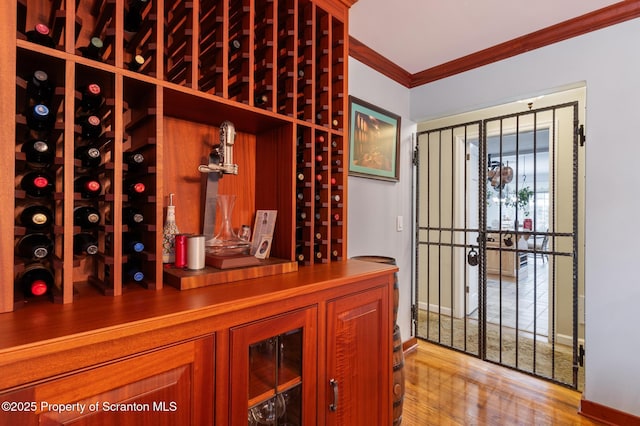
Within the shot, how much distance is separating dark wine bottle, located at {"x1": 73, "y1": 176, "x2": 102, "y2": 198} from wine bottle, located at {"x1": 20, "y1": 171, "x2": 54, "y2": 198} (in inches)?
2.6

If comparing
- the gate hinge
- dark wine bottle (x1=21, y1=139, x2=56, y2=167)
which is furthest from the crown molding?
dark wine bottle (x1=21, y1=139, x2=56, y2=167)

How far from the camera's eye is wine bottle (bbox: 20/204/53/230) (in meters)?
0.76

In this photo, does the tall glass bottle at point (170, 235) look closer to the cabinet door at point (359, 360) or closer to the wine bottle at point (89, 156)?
the wine bottle at point (89, 156)

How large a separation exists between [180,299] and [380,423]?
3.41 ft

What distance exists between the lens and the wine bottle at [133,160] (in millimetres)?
917

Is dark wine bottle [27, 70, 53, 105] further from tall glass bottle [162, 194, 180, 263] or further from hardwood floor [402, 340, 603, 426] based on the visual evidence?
hardwood floor [402, 340, 603, 426]

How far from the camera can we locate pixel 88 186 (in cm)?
83

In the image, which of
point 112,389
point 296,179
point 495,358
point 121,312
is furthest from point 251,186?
point 495,358

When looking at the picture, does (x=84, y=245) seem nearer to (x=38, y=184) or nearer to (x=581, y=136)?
(x=38, y=184)

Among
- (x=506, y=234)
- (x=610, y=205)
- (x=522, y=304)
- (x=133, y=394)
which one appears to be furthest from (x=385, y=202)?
(x=522, y=304)

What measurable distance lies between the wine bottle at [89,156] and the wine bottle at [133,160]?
2.8 inches

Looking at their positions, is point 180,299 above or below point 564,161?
below

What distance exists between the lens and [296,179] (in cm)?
136

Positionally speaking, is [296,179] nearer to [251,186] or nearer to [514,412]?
[251,186]
